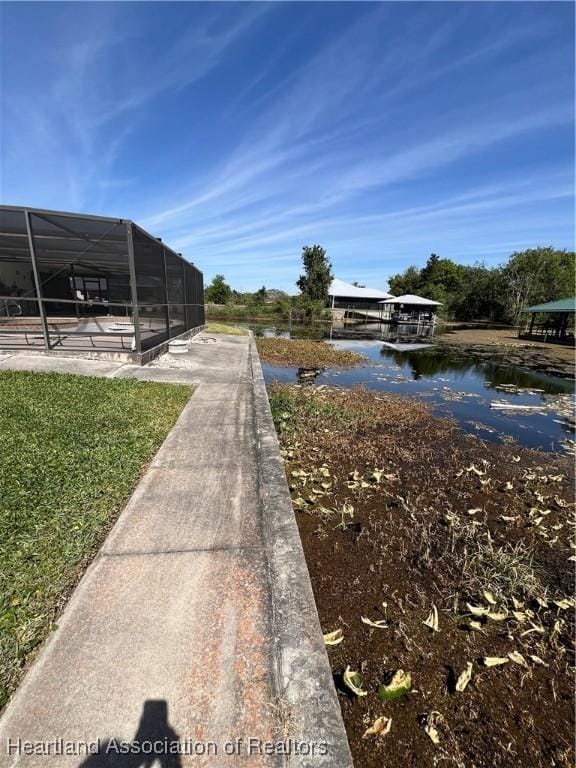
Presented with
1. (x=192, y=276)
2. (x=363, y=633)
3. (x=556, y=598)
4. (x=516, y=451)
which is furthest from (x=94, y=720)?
(x=192, y=276)

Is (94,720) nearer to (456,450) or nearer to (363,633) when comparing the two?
(363,633)

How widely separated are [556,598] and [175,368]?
8044 millimetres

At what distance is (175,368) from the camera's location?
27.8 ft

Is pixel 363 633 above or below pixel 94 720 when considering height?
below

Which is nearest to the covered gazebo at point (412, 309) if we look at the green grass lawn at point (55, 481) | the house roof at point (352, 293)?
the house roof at point (352, 293)

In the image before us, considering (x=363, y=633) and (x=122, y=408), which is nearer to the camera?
(x=363, y=633)

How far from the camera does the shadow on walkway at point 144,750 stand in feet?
4.26

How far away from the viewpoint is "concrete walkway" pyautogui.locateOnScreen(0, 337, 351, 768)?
1.38m

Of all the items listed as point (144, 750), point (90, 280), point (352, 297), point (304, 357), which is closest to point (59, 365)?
point (144, 750)

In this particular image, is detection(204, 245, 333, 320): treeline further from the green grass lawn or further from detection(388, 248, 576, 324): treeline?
the green grass lawn

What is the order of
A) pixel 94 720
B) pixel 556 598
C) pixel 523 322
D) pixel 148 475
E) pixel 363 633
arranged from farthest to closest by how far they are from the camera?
pixel 523 322
pixel 148 475
pixel 556 598
pixel 363 633
pixel 94 720

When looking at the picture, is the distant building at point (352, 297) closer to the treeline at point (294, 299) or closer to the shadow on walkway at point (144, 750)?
the treeline at point (294, 299)

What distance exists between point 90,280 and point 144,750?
2075cm

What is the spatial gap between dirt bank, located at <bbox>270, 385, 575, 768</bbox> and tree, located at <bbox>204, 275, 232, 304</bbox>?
154ft
